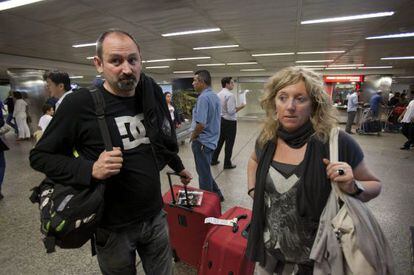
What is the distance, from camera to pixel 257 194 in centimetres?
115

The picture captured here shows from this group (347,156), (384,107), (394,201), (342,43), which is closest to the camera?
(347,156)

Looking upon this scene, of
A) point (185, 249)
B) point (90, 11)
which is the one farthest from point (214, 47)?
point (185, 249)

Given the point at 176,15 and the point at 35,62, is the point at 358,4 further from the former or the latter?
the point at 35,62

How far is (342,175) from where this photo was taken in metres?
0.88

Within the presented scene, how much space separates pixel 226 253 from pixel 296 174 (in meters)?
0.71

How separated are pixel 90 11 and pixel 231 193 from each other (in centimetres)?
359

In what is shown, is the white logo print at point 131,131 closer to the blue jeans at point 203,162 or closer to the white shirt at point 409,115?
the blue jeans at point 203,162

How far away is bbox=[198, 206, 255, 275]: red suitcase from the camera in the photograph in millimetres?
1398

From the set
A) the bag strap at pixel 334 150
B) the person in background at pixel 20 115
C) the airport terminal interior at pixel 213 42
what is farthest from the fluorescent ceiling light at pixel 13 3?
the person in background at pixel 20 115

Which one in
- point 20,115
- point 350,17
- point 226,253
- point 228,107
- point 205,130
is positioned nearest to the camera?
point 226,253

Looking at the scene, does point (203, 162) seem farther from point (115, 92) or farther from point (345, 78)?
point (345, 78)

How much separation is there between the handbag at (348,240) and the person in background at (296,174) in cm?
4

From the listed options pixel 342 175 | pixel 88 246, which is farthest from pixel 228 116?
pixel 342 175

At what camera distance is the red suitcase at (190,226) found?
5.83 feet
